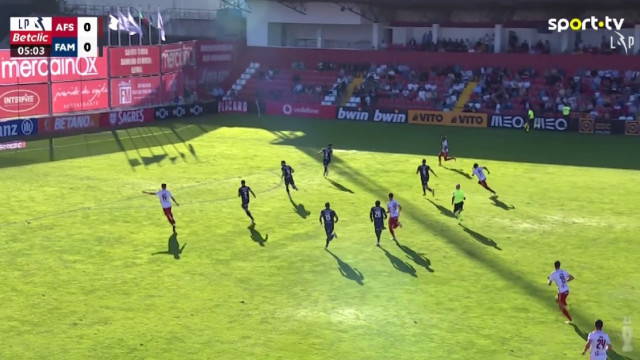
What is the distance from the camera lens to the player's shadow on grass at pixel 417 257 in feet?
80.4

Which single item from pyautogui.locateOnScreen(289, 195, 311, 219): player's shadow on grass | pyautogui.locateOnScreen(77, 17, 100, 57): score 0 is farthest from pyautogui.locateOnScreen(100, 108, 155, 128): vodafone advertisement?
pyautogui.locateOnScreen(289, 195, 311, 219): player's shadow on grass

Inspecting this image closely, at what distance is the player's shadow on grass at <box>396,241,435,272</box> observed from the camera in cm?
2450

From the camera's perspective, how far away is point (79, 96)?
55.4 m

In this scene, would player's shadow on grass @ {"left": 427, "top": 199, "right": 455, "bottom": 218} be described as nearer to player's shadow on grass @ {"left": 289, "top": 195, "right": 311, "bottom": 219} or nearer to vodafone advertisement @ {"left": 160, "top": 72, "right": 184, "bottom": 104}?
player's shadow on grass @ {"left": 289, "top": 195, "right": 311, "bottom": 219}

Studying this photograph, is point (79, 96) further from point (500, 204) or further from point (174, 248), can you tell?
point (500, 204)

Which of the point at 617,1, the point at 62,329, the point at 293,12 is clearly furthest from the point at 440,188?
the point at 293,12

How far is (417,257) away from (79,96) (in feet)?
120

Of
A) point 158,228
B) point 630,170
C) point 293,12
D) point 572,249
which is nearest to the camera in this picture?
point 572,249

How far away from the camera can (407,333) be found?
18.9m

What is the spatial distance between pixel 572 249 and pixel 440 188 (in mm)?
10457

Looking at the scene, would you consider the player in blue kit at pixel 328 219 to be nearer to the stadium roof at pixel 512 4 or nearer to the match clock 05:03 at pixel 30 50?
the match clock 05:03 at pixel 30 50

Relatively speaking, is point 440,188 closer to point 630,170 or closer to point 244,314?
point 630,170

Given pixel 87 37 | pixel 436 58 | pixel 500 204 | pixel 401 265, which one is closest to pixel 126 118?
pixel 87 37

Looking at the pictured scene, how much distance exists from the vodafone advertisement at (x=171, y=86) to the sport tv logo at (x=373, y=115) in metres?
12.9
